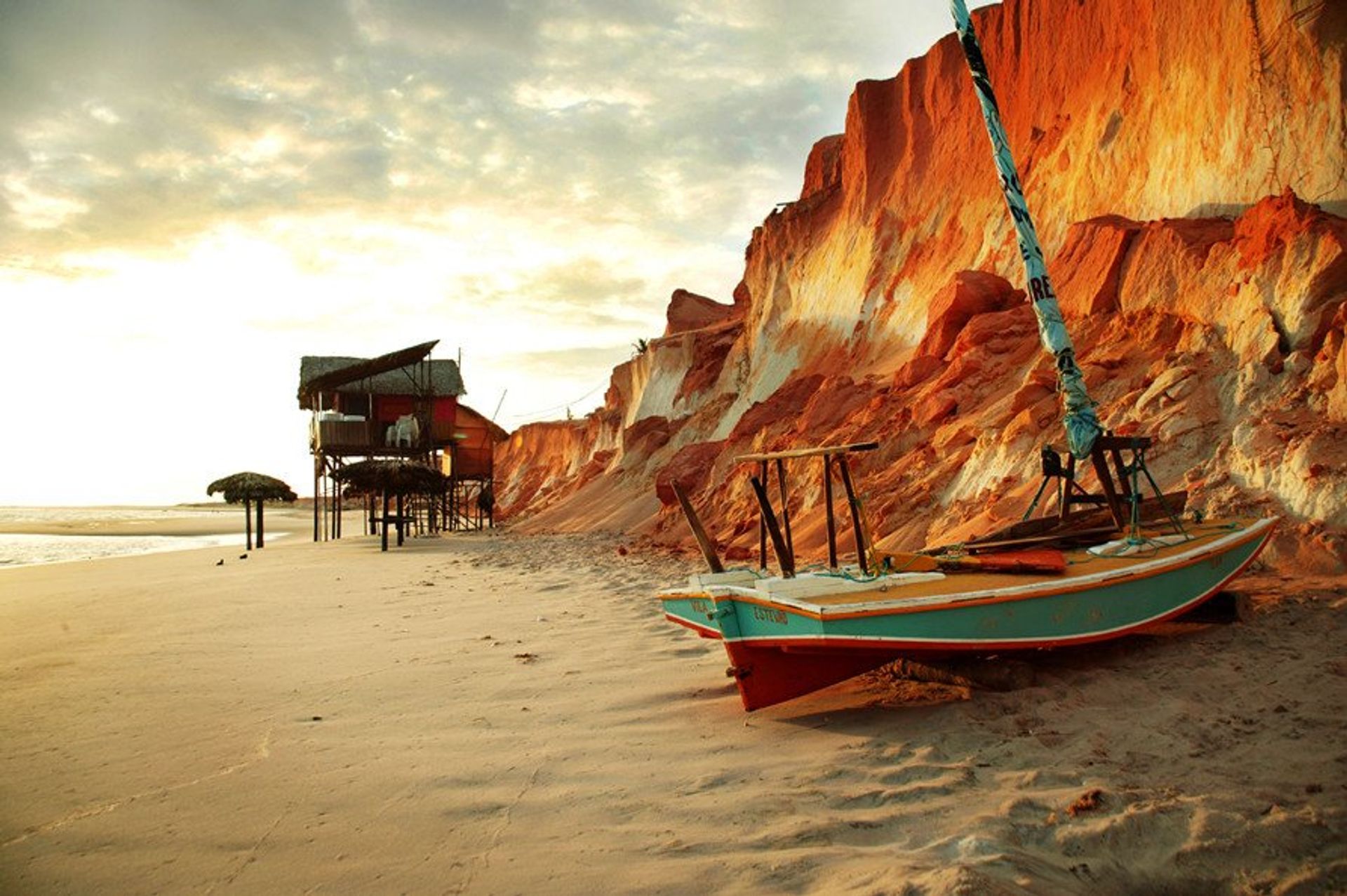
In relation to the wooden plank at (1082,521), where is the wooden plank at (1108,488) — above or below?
above

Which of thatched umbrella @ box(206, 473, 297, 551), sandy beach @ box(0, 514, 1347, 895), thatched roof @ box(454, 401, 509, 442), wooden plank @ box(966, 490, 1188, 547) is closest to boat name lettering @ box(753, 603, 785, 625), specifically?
sandy beach @ box(0, 514, 1347, 895)

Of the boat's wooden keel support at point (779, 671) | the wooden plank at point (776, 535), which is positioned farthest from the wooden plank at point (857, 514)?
the boat's wooden keel support at point (779, 671)

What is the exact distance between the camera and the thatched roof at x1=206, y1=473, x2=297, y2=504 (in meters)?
25.9

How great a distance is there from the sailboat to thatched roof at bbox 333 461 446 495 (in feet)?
66.1

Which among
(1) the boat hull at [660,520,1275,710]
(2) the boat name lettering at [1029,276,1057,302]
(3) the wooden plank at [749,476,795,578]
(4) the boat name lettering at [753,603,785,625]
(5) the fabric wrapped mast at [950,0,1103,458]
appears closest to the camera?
(1) the boat hull at [660,520,1275,710]

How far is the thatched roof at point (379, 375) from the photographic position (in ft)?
98.7

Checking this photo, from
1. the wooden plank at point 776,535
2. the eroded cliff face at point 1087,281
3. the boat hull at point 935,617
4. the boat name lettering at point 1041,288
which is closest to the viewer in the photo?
the boat hull at point 935,617

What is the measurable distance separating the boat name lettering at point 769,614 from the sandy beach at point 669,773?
0.75 metres

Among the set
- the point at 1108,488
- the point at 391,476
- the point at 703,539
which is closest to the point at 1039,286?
the point at 1108,488

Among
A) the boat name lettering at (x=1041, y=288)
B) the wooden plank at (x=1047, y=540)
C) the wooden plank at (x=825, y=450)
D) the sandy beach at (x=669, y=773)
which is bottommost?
the sandy beach at (x=669, y=773)

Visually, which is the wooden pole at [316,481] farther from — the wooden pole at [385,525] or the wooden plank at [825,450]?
the wooden plank at [825,450]

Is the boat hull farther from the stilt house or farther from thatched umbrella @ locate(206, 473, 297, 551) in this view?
the stilt house

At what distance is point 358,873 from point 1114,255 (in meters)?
13.3

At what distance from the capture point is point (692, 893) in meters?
3.42
